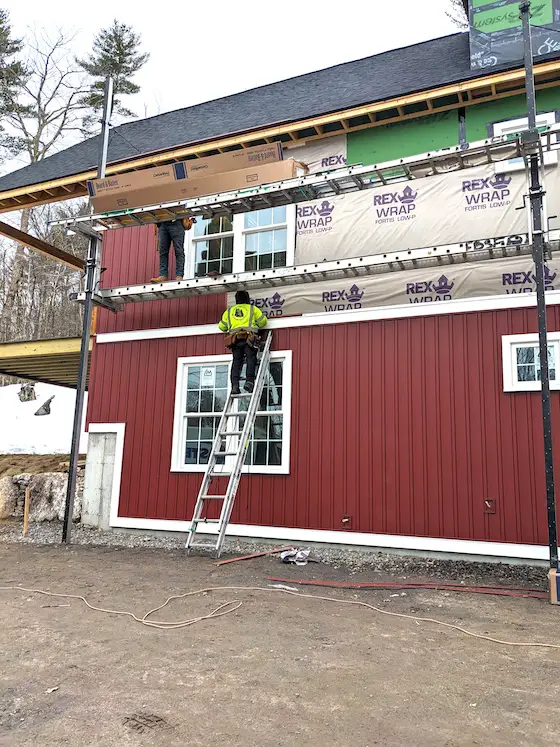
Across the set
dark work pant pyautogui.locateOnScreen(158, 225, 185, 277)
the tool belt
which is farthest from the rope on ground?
dark work pant pyautogui.locateOnScreen(158, 225, 185, 277)

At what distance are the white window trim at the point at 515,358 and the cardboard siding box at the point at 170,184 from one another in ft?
12.1

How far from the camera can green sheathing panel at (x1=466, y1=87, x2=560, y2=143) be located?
802 centimetres

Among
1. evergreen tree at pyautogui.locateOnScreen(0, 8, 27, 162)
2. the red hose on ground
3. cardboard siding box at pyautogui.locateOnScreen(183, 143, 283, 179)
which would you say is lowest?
the red hose on ground

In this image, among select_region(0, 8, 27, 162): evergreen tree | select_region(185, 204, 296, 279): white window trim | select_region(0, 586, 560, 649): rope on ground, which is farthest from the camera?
select_region(0, 8, 27, 162): evergreen tree

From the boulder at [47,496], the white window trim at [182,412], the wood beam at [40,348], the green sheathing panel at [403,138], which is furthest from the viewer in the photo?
the wood beam at [40,348]

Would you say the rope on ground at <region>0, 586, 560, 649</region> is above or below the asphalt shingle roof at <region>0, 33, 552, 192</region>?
below

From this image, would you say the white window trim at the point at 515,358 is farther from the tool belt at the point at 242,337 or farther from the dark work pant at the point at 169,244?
the dark work pant at the point at 169,244

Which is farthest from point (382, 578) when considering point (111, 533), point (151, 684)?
point (111, 533)

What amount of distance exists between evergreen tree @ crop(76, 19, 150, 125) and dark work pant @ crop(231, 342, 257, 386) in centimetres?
2230

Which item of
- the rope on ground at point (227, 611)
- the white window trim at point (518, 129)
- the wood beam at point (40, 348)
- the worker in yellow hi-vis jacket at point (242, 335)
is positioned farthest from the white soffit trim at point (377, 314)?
the rope on ground at point (227, 611)

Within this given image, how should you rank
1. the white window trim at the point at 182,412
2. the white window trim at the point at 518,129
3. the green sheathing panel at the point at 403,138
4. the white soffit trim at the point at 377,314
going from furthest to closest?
the green sheathing panel at the point at 403,138
the white window trim at the point at 182,412
the white window trim at the point at 518,129
the white soffit trim at the point at 377,314

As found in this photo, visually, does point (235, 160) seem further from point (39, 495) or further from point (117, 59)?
point (117, 59)

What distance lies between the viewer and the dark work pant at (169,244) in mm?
9195

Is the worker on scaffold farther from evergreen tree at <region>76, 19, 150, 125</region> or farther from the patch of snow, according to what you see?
evergreen tree at <region>76, 19, 150, 125</region>
